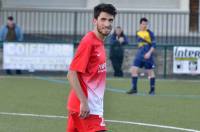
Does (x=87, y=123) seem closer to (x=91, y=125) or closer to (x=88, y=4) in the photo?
(x=91, y=125)

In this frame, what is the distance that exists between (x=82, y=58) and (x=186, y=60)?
16.2m

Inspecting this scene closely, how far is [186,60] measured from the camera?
23062 millimetres

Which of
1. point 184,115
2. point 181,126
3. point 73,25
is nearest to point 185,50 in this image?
point 73,25

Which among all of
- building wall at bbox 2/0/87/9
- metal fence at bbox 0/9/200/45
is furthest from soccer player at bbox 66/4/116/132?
building wall at bbox 2/0/87/9

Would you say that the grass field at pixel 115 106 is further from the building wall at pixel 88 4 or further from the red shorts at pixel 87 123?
the building wall at pixel 88 4

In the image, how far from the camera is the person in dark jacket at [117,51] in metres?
23.7

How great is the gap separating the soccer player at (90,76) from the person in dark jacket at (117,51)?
16290 mm

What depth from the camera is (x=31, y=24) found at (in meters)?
29.6

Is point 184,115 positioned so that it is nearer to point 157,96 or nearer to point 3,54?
point 157,96

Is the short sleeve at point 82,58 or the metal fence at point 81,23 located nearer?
the short sleeve at point 82,58

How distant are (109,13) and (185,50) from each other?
16.3 m

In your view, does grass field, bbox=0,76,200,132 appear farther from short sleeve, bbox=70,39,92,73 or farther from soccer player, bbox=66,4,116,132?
short sleeve, bbox=70,39,92,73

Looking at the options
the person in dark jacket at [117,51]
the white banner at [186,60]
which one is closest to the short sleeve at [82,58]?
the white banner at [186,60]

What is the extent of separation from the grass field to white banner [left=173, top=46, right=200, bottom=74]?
1355mm
